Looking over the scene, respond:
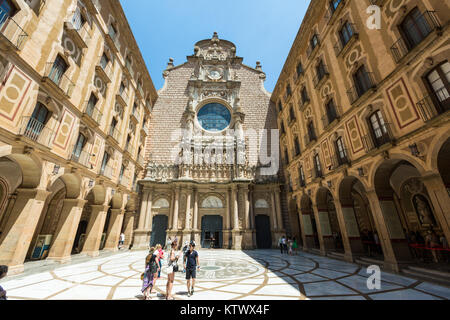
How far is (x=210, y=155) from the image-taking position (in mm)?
22938

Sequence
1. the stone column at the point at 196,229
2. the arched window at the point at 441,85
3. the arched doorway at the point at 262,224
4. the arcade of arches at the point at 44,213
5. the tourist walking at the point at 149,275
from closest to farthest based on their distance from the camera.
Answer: the tourist walking at the point at 149,275
the arched window at the point at 441,85
the arcade of arches at the point at 44,213
the stone column at the point at 196,229
the arched doorway at the point at 262,224

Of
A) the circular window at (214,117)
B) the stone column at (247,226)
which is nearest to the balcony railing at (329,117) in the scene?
the stone column at (247,226)

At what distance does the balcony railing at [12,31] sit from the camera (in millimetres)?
7411

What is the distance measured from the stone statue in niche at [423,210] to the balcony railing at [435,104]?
7.45 m

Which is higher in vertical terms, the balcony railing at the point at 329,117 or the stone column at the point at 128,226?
the balcony railing at the point at 329,117

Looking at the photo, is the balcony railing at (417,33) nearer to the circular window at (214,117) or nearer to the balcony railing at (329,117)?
the balcony railing at (329,117)

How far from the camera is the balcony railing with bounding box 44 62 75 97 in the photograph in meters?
9.27

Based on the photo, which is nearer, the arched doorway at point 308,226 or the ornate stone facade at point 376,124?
the ornate stone facade at point 376,124

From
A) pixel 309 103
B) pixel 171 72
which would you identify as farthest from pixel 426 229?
pixel 171 72

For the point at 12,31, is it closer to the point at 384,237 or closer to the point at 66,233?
the point at 66,233

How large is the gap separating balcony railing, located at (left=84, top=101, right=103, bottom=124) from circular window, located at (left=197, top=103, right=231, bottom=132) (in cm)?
1337

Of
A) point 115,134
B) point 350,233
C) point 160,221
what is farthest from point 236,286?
point 160,221

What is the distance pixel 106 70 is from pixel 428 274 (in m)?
22.6

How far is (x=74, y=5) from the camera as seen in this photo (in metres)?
11.1
